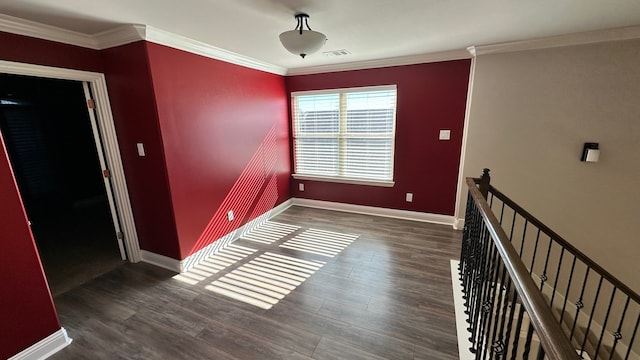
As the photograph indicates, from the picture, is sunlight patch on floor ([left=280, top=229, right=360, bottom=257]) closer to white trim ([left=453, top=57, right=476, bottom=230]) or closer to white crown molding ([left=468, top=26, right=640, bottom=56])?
white trim ([left=453, top=57, right=476, bottom=230])

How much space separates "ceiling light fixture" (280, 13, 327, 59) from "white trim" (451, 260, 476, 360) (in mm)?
2373

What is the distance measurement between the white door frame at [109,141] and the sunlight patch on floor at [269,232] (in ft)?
4.13

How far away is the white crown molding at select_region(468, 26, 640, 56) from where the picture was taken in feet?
8.03

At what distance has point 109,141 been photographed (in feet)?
8.52

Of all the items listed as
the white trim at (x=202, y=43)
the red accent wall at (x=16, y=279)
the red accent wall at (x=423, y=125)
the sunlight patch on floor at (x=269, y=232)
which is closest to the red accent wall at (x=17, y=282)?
the red accent wall at (x=16, y=279)

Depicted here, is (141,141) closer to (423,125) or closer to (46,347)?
(46,347)

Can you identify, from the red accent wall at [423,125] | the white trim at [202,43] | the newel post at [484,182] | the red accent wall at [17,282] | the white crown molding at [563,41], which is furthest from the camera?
the red accent wall at [423,125]

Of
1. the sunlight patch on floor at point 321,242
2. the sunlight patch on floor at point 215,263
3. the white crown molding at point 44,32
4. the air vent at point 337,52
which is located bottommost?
the sunlight patch on floor at point 215,263

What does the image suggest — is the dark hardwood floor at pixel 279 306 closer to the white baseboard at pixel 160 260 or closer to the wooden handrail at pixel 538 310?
the white baseboard at pixel 160 260

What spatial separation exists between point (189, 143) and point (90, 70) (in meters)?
1.04

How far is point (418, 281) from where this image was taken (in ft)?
8.23

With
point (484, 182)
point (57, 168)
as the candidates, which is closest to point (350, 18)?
point (484, 182)

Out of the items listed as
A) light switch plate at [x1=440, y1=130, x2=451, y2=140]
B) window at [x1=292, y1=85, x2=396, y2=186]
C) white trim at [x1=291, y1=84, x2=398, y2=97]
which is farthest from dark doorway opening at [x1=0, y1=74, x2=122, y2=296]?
light switch plate at [x1=440, y1=130, x2=451, y2=140]

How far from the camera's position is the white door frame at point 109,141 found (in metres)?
2.20
